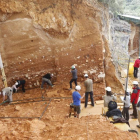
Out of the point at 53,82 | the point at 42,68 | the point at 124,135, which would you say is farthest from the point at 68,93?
the point at 124,135

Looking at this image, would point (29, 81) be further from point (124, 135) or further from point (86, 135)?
point (124, 135)

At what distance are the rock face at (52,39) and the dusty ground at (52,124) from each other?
1695mm

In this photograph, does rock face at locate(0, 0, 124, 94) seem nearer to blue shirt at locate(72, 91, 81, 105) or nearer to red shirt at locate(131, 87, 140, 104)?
red shirt at locate(131, 87, 140, 104)

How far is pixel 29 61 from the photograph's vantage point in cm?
850

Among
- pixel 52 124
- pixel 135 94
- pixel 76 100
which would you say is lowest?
pixel 52 124

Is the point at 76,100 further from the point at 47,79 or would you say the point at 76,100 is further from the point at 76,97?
the point at 47,79

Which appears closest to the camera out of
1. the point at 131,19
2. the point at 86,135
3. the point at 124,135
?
the point at 124,135

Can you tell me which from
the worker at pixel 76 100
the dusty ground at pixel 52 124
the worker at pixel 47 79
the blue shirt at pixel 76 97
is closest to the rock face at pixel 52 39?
the worker at pixel 47 79

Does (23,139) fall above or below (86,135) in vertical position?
below

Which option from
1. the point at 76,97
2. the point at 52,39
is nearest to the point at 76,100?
the point at 76,97

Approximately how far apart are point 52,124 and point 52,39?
4684 mm

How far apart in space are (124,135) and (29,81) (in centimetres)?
651

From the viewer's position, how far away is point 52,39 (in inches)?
328

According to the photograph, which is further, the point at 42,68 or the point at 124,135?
the point at 42,68
